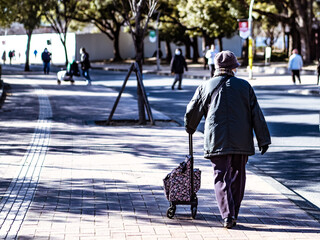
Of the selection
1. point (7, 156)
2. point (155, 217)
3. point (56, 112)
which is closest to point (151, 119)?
point (56, 112)

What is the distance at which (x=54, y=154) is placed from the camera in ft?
34.4

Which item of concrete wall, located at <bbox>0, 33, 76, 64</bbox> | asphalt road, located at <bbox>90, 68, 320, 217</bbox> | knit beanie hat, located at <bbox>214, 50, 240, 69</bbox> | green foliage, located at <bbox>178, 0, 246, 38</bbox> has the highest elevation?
green foliage, located at <bbox>178, 0, 246, 38</bbox>

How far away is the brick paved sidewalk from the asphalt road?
0.56 metres

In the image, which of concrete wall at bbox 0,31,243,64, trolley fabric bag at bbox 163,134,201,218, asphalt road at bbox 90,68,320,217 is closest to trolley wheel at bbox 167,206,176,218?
trolley fabric bag at bbox 163,134,201,218

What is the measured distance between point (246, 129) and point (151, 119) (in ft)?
28.0

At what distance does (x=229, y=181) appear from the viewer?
6051 mm

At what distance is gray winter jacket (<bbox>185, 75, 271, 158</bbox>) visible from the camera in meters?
5.95

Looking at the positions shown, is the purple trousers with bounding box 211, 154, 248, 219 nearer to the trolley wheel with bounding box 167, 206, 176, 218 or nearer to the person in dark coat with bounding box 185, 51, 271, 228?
the person in dark coat with bounding box 185, 51, 271, 228

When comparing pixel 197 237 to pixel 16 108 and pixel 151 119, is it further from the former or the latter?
pixel 16 108

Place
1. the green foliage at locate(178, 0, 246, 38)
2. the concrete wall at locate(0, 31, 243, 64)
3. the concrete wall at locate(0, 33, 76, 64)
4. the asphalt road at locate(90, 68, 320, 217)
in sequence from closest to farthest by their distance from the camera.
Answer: the asphalt road at locate(90, 68, 320, 217)
the green foliage at locate(178, 0, 246, 38)
the concrete wall at locate(0, 33, 76, 64)
the concrete wall at locate(0, 31, 243, 64)

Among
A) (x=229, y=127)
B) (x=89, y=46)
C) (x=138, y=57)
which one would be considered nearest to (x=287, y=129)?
(x=138, y=57)

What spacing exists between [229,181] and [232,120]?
0.58m

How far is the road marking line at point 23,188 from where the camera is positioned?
6234 millimetres

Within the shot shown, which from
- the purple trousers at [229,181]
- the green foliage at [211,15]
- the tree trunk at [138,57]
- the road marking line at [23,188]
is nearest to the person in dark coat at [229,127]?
the purple trousers at [229,181]
